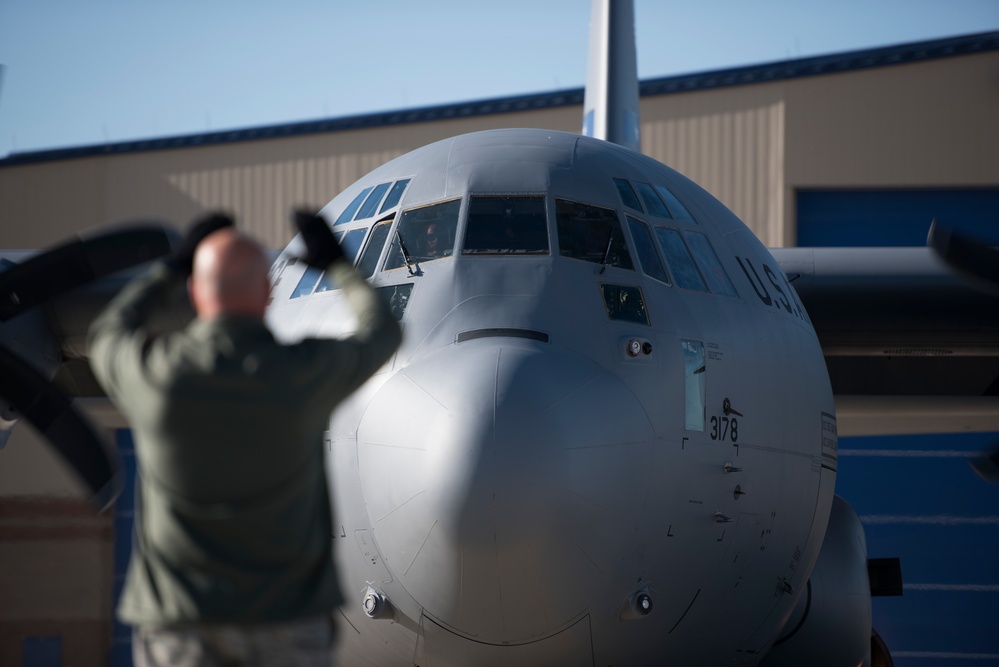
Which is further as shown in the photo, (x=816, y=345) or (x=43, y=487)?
(x=43, y=487)

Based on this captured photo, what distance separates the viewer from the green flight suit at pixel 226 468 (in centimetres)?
303

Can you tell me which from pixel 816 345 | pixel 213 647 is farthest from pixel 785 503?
pixel 213 647

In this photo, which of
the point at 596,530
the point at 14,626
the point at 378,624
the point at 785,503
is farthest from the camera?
the point at 14,626

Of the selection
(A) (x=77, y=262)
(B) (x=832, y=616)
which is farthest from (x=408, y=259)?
(B) (x=832, y=616)

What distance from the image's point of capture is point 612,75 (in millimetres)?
12586

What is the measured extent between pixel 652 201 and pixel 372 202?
57.7 inches

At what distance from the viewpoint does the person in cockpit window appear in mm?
3029

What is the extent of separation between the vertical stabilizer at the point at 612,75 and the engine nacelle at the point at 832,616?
5348 millimetres

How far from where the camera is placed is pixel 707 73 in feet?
64.7

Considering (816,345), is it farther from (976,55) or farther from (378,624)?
(976,55)

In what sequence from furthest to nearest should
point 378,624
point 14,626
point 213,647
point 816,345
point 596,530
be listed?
point 14,626 → point 816,345 → point 378,624 → point 596,530 → point 213,647

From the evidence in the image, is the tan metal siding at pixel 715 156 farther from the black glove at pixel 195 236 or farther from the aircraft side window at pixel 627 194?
the black glove at pixel 195 236

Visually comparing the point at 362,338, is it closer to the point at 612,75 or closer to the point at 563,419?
the point at 563,419

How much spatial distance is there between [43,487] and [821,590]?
1396 cm
